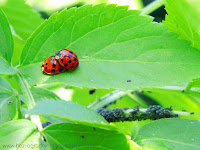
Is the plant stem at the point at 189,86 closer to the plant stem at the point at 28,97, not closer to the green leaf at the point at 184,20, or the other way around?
the green leaf at the point at 184,20

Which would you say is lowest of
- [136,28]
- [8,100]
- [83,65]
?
[8,100]

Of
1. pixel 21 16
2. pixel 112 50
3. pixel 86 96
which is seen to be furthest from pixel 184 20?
pixel 21 16

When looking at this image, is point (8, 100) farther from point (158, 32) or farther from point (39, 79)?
point (158, 32)

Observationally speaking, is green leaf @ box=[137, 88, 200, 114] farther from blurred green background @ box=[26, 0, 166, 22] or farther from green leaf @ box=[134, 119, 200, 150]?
blurred green background @ box=[26, 0, 166, 22]

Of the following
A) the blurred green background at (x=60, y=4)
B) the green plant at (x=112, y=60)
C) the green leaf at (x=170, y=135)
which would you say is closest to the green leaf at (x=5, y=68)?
the green plant at (x=112, y=60)

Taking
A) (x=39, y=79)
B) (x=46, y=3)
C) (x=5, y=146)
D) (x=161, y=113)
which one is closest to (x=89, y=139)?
(x=5, y=146)
